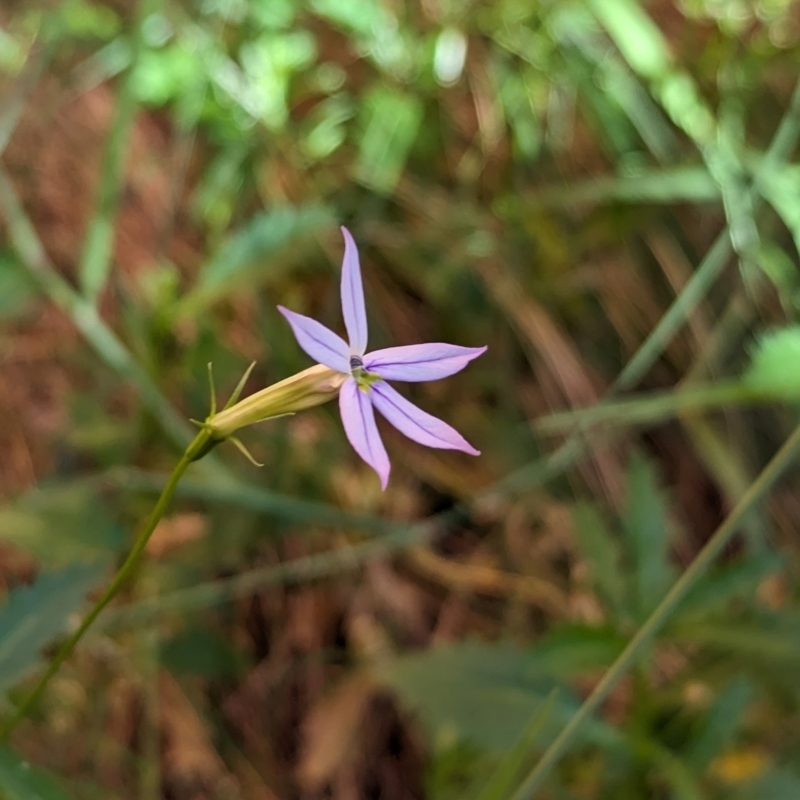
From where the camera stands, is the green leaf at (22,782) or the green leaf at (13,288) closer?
the green leaf at (22,782)

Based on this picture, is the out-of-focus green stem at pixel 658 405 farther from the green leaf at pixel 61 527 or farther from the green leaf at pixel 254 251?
the green leaf at pixel 61 527

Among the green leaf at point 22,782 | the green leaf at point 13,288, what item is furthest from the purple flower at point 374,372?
the green leaf at point 13,288

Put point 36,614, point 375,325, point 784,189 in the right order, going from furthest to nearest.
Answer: point 375,325 → point 784,189 → point 36,614

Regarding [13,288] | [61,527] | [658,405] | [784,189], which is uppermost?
[13,288]

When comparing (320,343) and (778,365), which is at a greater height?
(320,343)

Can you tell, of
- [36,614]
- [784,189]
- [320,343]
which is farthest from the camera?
[784,189]

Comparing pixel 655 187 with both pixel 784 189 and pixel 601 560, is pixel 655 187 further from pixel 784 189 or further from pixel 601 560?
pixel 601 560

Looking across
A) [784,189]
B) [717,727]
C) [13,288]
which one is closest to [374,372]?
[717,727]

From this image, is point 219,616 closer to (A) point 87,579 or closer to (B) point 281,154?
(A) point 87,579
